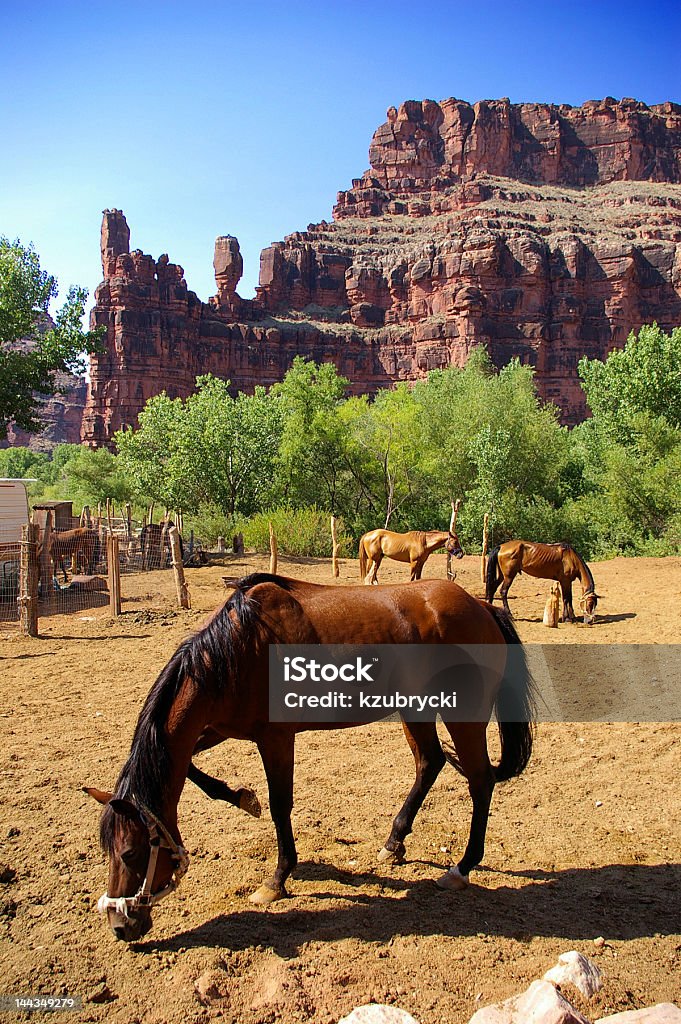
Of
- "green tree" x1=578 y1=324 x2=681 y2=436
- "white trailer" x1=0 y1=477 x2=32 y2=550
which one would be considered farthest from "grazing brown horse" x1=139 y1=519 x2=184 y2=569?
"green tree" x1=578 y1=324 x2=681 y2=436

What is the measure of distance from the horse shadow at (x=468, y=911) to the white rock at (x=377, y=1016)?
58cm

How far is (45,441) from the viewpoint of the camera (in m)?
92.1

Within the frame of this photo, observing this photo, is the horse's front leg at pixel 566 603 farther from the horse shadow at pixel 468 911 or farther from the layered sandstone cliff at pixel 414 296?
the layered sandstone cliff at pixel 414 296

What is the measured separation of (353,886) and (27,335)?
20557mm

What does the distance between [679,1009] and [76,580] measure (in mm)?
13678

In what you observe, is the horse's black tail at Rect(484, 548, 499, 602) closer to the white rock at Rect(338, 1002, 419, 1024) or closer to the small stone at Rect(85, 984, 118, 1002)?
the white rock at Rect(338, 1002, 419, 1024)

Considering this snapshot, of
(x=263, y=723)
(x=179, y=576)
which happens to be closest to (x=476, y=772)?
(x=263, y=723)

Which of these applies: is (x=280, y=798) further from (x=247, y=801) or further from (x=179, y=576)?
(x=179, y=576)

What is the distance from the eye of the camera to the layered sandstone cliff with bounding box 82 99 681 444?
213ft

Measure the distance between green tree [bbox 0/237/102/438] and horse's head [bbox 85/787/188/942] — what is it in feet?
59.4

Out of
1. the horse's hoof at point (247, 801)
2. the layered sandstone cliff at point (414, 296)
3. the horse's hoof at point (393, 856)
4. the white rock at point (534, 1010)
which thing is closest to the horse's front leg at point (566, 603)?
the horse's hoof at point (393, 856)

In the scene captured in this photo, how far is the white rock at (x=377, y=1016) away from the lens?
2529 mm

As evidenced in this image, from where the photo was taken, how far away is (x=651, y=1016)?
8.08 ft

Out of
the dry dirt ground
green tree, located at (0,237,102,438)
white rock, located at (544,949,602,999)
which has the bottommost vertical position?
the dry dirt ground
